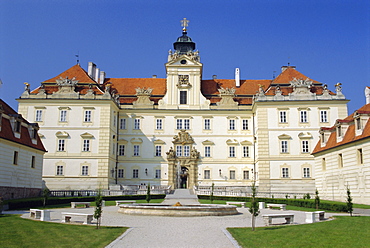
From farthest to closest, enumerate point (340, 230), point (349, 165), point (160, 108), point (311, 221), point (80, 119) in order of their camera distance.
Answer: point (160, 108), point (80, 119), point (349, 165), point (311, 221), point (340, 230)

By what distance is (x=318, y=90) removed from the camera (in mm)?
46000

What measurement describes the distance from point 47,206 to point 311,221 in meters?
17.5

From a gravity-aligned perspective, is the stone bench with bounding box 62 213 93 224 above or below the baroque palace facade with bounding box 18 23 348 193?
below

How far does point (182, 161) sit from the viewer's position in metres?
Result: 48.2

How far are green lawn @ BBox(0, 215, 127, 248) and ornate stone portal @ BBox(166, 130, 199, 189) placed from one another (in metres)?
32.0

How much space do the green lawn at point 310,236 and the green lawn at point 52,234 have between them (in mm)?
4615

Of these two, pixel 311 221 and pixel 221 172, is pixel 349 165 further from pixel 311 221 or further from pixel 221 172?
pixel 221 172

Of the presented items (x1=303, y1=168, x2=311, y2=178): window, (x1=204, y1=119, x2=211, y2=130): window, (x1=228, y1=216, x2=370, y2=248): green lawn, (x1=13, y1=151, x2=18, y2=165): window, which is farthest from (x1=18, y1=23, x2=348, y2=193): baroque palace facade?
(x1=228, y1=216, x2=370, y2=248): green lawn

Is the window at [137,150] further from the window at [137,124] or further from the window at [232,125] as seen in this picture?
the window at [232,125]

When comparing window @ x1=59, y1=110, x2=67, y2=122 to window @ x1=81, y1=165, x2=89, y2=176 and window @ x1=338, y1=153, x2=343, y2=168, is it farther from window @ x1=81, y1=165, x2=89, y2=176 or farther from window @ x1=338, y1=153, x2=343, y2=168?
window @ x1=338, y1=153, x2=343, y2=168

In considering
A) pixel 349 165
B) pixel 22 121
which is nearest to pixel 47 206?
pixel 22 121

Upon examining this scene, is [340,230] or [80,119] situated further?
[80,119]

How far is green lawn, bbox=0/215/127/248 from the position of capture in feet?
39.4

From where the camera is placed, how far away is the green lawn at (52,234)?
12.0m
